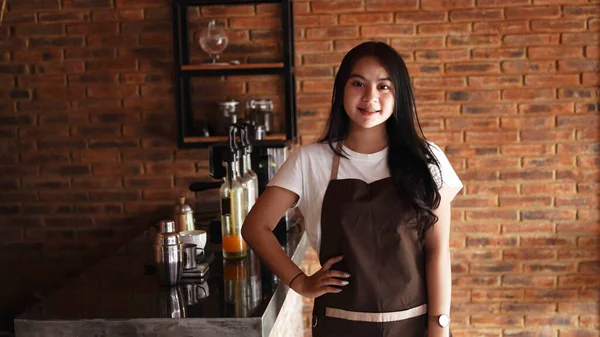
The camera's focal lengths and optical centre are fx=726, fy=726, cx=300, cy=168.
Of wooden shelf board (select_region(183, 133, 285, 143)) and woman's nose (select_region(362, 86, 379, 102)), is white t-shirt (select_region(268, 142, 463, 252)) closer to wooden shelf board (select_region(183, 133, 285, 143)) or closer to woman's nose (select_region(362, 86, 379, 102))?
woman's nose (select_region(362, 86, 379, 102))

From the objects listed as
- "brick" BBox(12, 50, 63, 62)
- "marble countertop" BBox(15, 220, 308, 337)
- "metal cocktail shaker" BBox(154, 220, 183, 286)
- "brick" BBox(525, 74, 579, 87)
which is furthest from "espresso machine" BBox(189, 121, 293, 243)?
"brick" BBox(525, 74, 579, 87)

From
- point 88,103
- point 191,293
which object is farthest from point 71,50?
point 191,293

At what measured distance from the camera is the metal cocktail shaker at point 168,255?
221 centimetres

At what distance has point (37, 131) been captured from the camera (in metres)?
3.90

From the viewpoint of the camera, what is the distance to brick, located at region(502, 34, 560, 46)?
143 inches

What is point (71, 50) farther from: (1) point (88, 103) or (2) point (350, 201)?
(2) point (350, 201)

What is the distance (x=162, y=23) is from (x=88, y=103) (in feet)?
1.92

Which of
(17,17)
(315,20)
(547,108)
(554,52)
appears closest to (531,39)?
(554,52)

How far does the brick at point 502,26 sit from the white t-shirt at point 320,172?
71.9 inches

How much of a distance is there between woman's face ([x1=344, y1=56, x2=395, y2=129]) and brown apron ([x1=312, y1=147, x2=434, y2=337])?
174mm

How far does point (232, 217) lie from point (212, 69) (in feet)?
4.10

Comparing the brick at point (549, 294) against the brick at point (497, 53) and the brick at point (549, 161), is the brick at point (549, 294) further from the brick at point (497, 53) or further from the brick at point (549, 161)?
the brick at point (497, 53)

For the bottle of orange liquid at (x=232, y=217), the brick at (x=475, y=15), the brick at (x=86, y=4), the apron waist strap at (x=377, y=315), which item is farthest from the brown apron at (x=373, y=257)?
the brick at (x=86, y=4)

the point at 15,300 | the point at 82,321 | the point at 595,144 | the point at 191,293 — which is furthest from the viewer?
the point at 15,300
